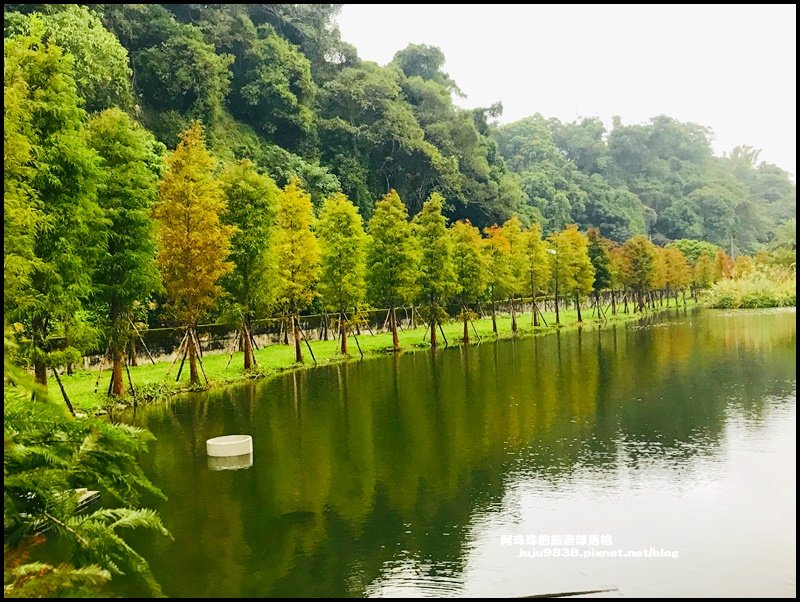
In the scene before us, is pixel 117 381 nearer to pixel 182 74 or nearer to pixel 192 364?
pixel 192 364

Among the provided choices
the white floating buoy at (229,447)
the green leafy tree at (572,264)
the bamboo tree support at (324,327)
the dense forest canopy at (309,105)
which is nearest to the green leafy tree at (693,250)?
the dense forest canopy at (309,105)

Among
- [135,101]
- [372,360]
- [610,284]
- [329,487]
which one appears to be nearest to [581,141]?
[610,284]

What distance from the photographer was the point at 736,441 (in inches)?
575

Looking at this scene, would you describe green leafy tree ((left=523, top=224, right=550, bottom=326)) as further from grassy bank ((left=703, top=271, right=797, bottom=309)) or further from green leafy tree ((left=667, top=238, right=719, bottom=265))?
green leafy tree ((left=667, top=238, right=719, bottom=265))

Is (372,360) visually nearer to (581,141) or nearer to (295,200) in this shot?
(295,200)

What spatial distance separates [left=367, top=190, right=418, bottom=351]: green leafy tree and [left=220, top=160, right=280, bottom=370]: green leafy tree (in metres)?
8.76

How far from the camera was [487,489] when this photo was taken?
474 inches

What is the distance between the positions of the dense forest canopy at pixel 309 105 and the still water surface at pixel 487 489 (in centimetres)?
2126

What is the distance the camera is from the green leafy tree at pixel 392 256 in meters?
38.0

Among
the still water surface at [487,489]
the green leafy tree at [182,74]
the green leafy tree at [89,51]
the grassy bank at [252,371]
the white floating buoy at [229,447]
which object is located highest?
the green leafy tree at [182,74]

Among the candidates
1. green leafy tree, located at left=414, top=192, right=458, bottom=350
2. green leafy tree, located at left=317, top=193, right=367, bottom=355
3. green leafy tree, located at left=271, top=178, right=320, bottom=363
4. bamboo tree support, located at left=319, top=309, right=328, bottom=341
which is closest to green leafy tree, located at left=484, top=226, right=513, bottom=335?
green leafy tree, located at left=414, top=192, right=458, bottom=350

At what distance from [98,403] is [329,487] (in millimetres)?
11929

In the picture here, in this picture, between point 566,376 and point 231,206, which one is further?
point 231,206

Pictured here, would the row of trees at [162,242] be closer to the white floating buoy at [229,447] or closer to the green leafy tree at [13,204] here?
the green leafy tree at [13,204]
